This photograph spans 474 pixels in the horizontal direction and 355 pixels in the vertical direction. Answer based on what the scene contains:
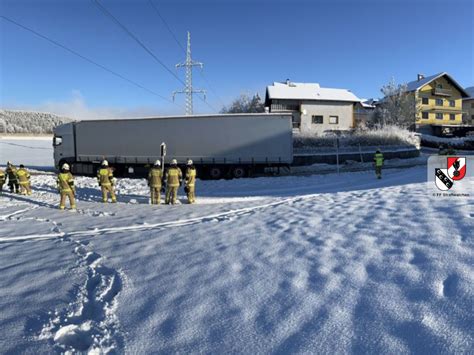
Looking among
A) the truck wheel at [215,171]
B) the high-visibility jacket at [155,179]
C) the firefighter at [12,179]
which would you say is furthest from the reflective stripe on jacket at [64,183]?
the truck wheel at [215,171]

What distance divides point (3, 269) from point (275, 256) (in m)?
4.24

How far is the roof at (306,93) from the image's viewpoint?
153ft

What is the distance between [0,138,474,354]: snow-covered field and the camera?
8.95 ft

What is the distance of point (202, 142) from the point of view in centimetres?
2027

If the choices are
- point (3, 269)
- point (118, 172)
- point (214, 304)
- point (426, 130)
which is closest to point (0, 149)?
point (118, 172)

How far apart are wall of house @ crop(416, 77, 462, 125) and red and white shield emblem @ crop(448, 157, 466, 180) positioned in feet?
155

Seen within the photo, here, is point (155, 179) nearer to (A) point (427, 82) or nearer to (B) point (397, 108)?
(B) point (397, 108)

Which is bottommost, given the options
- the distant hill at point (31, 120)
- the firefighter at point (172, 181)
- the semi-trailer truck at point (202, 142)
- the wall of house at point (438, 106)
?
the firefighter at point (172, 181)

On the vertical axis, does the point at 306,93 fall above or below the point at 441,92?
below

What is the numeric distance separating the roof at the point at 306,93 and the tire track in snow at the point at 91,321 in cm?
4443

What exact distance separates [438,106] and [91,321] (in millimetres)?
67831

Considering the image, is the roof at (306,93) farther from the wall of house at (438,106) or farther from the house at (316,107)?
the wall of house at (438,106)

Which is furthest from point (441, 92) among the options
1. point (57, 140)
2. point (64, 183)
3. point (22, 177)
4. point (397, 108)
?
point (22, 177)

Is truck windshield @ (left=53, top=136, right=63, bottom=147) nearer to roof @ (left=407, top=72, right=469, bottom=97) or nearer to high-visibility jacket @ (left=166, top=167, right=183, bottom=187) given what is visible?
high-visibility jacket @ (left=166, top=167, right=183, bottom=187)
